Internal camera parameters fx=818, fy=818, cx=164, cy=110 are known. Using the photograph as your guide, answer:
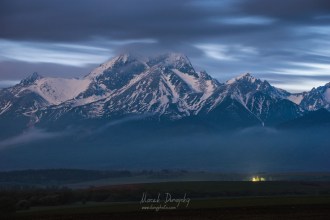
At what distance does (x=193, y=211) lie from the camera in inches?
6427

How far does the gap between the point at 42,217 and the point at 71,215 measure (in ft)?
22.3

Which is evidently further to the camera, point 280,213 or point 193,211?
point 193,211

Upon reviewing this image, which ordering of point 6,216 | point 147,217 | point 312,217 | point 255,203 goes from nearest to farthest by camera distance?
point 312,217 < point 147,217 < point 6,216 < point 255,203

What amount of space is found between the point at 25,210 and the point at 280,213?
65656 millimetres

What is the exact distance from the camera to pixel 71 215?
163 metres

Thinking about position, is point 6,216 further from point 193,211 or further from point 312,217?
point 312,217

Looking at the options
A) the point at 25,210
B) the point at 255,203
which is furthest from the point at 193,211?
the point at 25,210

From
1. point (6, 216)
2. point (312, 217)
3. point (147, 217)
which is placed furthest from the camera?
point (6, 216)

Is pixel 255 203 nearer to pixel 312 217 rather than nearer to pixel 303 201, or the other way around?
pixel 303 201

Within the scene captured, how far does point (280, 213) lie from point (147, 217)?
24.6 metres

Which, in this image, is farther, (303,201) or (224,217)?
(303,201)

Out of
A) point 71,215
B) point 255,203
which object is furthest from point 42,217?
point 255,203

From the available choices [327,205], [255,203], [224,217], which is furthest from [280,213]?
[255,203]

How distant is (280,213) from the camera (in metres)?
152
